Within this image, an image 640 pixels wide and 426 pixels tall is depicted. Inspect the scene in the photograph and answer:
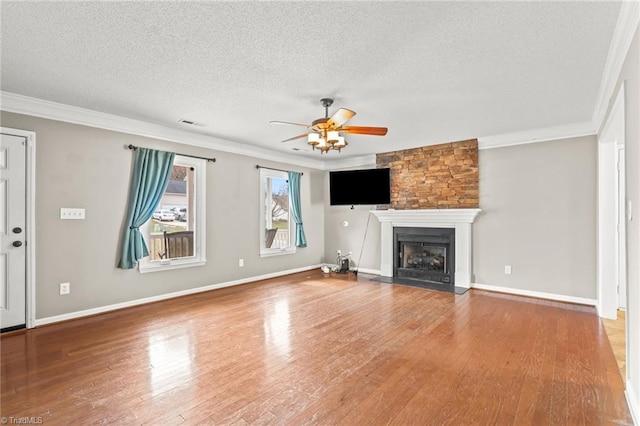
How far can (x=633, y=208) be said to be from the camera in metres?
2.07

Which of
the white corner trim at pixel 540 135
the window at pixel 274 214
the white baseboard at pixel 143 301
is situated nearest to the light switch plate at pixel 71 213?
the white baseboard at pixel 143 301

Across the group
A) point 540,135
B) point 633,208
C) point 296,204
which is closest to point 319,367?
point 633,208

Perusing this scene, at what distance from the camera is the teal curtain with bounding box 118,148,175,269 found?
13.8 feet

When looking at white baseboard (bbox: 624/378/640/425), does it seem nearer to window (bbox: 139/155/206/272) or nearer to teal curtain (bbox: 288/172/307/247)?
window (bbox: 139/155/206/272)

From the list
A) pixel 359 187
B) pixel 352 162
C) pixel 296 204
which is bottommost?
pixel 296 204

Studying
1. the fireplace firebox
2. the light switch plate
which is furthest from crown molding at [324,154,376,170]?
the light switch plate

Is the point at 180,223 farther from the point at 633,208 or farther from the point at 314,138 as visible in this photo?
the point at 633,208

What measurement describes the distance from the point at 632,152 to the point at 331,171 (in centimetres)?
535

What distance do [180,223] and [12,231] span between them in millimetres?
1926

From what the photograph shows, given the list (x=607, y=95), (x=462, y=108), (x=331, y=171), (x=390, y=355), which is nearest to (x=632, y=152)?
(x=607, y=95)

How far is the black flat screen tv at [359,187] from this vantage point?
628 centimetres

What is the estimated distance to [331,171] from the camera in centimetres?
710

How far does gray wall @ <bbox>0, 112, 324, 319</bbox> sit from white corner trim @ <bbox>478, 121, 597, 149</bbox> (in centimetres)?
444

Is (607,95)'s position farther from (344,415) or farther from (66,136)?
(66,136)
